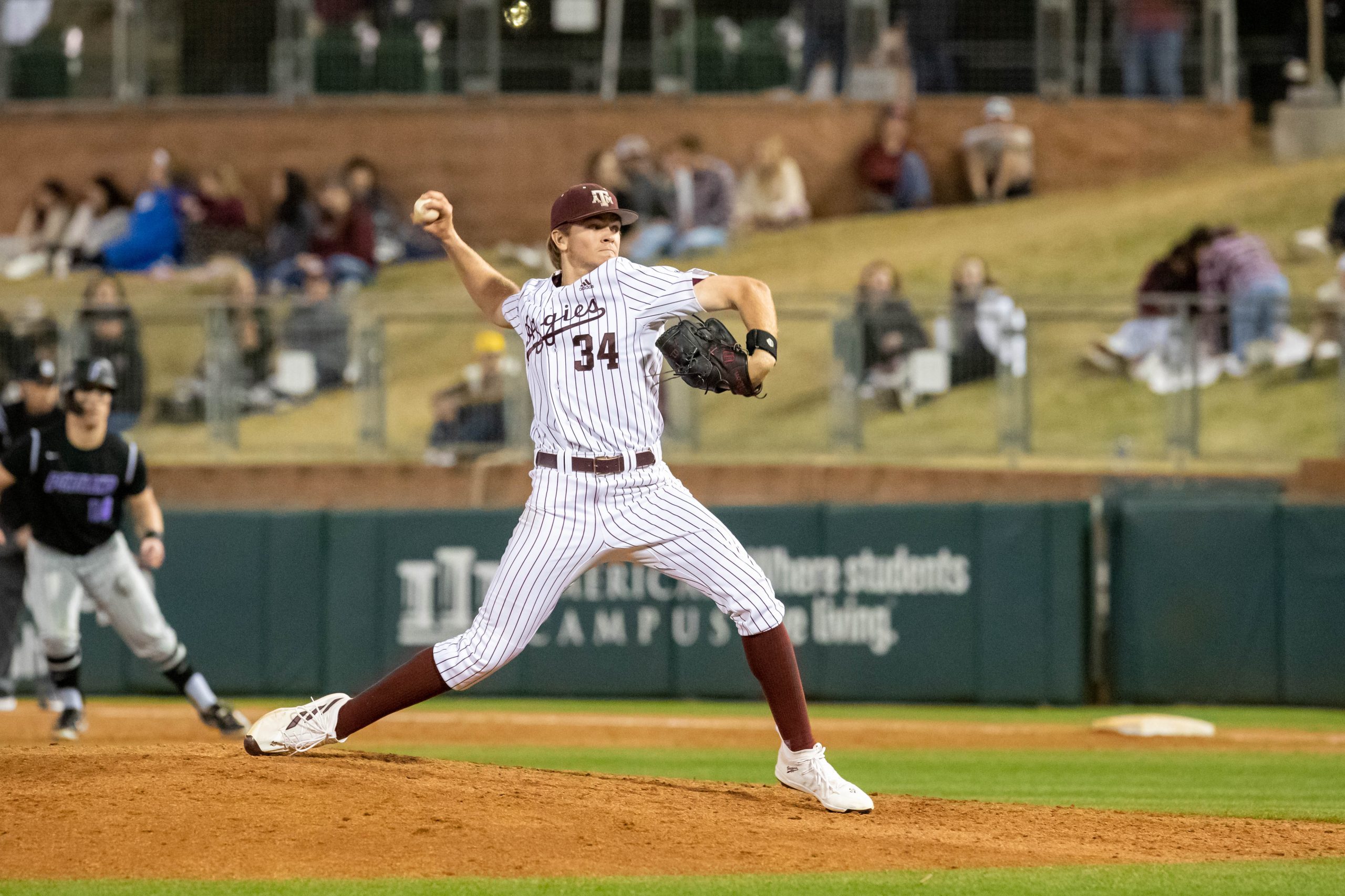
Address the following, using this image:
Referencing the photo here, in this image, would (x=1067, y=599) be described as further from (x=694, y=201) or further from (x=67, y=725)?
(x=694, y=201)

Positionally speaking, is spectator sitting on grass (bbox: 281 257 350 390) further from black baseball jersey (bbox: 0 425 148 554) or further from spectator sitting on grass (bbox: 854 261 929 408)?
black baseball jersey (bbox: 0 425 148 554)

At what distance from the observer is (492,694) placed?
14.3 metres

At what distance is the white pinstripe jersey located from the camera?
620 cm

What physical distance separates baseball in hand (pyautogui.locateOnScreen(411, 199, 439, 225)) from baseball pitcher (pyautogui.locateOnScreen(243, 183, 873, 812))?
19.7 inches

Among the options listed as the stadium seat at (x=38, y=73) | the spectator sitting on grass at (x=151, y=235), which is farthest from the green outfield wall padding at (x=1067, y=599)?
the stadium seat at (x=38, y=73)

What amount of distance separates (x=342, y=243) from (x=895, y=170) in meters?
6.83

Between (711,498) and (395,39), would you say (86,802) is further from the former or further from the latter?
(395,39)

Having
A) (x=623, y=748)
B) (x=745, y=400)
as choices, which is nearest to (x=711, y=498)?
(x=745, y=400)

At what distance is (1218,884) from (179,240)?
16.4 meters

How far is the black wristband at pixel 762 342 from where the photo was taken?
5773 millimetres

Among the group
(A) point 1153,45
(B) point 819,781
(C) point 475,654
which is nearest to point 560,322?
(C) point 475,654

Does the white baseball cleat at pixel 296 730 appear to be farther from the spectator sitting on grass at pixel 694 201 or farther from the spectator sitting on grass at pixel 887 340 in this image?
the spectator sitting on grass at pixel 694 201

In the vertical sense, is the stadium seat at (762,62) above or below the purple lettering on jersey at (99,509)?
above

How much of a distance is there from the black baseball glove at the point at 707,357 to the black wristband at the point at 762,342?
7 centimetres
